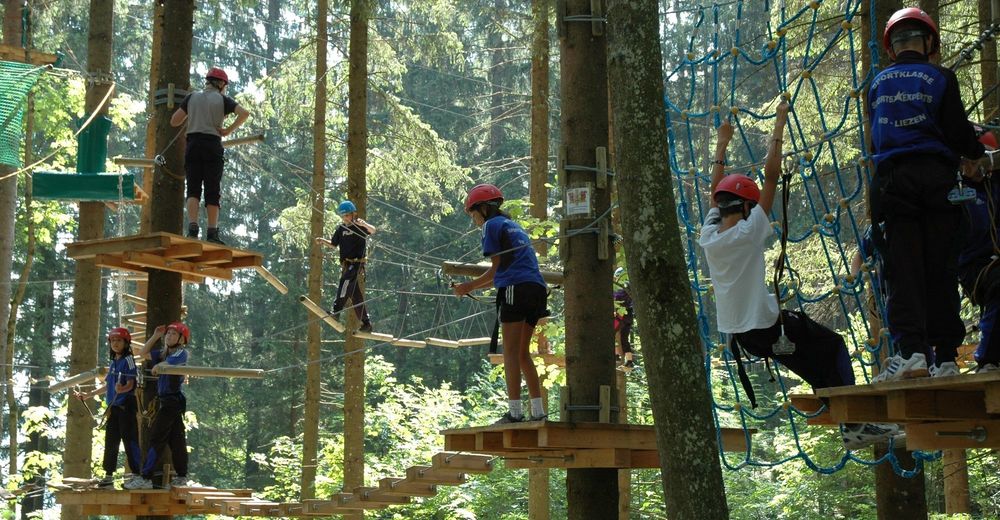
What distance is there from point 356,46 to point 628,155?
24.9 feet

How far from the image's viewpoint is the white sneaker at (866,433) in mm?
5184

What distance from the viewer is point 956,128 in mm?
4051

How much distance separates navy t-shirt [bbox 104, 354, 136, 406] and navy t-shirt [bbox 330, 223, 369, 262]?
2.36 m

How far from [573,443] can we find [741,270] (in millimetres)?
1188

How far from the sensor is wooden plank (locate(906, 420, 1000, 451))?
430 centimetres

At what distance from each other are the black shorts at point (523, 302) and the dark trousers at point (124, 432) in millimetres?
3669

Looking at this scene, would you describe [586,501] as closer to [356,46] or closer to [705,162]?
[356,46]

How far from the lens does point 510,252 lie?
586 centimetres

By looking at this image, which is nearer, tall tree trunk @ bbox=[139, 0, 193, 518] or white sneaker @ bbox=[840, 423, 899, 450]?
white sneaker @ bbox=[840, 423, 899, 450]

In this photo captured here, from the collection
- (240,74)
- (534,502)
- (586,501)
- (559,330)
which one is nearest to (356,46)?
(559,330)

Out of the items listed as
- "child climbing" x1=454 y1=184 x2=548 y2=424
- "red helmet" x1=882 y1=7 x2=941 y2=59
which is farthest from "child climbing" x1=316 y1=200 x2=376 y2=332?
"red helmet" x1=882 y1=7 x2=941 y2=59

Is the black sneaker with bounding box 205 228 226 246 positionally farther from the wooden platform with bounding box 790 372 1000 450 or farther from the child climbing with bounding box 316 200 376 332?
the wooden platform with bounding box 790 372 1000 450

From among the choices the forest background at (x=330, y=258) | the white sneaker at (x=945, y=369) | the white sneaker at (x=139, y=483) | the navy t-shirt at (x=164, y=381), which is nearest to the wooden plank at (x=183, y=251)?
the navy t-shirt at (x=164, y=381)

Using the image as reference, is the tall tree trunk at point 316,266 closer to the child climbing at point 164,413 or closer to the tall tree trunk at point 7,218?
the tall tree trunk at point 7,218
